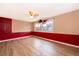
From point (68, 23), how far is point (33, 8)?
0.72 metres

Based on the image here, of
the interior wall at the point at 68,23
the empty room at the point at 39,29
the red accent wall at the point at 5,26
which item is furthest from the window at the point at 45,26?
the red accent wall at the point at 5,26

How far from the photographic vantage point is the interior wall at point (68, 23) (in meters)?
2.03

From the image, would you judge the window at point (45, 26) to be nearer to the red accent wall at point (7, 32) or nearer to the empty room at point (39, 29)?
the empty room at point (39, 29)

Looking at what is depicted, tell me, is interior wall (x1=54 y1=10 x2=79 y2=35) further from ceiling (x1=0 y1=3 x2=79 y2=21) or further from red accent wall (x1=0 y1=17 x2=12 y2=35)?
red accent wall (x1=0 y1=17 x2=12 y2=35)

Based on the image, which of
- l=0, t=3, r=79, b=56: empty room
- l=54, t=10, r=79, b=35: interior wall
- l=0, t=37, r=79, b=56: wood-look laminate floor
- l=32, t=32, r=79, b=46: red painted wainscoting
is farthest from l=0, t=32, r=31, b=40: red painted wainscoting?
l=54, t=10, r=79, b=35: interior wall

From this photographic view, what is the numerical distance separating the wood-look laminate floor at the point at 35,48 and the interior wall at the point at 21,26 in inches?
8.3

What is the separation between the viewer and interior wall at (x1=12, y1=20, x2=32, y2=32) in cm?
224

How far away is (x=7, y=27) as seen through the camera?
2.36 m

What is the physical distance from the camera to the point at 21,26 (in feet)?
7.53

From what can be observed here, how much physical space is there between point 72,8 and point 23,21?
983mm

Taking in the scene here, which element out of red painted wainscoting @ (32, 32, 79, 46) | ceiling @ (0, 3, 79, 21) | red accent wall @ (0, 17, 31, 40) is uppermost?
ceiling @ (0, 3, 79, 21)

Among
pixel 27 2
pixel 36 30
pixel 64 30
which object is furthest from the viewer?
pixel 36 30

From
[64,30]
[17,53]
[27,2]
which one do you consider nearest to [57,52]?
[64,30]

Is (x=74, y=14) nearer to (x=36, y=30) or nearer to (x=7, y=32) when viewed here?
(x=36, y=30)
